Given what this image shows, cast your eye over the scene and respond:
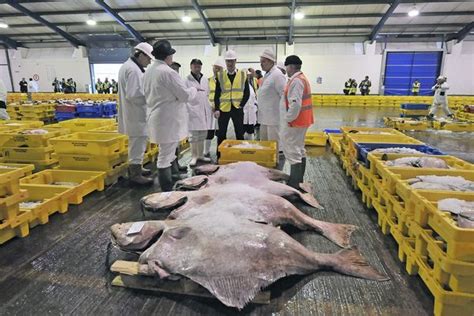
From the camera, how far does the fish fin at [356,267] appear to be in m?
2.28

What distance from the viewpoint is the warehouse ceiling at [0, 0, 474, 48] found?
51.0 ft

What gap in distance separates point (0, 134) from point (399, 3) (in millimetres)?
16326

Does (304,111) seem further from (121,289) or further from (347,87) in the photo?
(347,87)

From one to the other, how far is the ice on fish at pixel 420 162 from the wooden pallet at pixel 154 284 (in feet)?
6.66

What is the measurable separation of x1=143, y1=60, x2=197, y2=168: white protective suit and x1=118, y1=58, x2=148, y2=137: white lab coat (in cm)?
29

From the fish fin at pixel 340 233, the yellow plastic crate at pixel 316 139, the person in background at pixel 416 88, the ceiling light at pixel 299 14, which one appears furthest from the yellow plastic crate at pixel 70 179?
the person in background at pixel 416 88

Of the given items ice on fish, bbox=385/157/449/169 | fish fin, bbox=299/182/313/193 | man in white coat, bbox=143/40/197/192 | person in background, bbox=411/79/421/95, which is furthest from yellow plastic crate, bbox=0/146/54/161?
person in background, bbox=411/79/421/95

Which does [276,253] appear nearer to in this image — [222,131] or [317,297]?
[317,297]

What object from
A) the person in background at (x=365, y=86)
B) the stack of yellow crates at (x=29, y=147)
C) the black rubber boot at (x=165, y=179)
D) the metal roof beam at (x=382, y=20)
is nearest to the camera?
the black rubber boot at (x=165, y=179)

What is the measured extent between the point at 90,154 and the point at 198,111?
5.95 feet

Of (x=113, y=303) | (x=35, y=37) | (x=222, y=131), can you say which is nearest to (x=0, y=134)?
(x=222, y=131)

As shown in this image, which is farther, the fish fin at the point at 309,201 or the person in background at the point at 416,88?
the person in background at the point at 416,88

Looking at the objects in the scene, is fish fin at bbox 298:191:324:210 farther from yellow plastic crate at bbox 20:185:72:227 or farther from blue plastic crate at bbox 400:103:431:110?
blue plastic crate at bbox 400:103:431:110

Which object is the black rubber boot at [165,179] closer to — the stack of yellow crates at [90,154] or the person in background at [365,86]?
the stack of yellow crates at [90,154]
